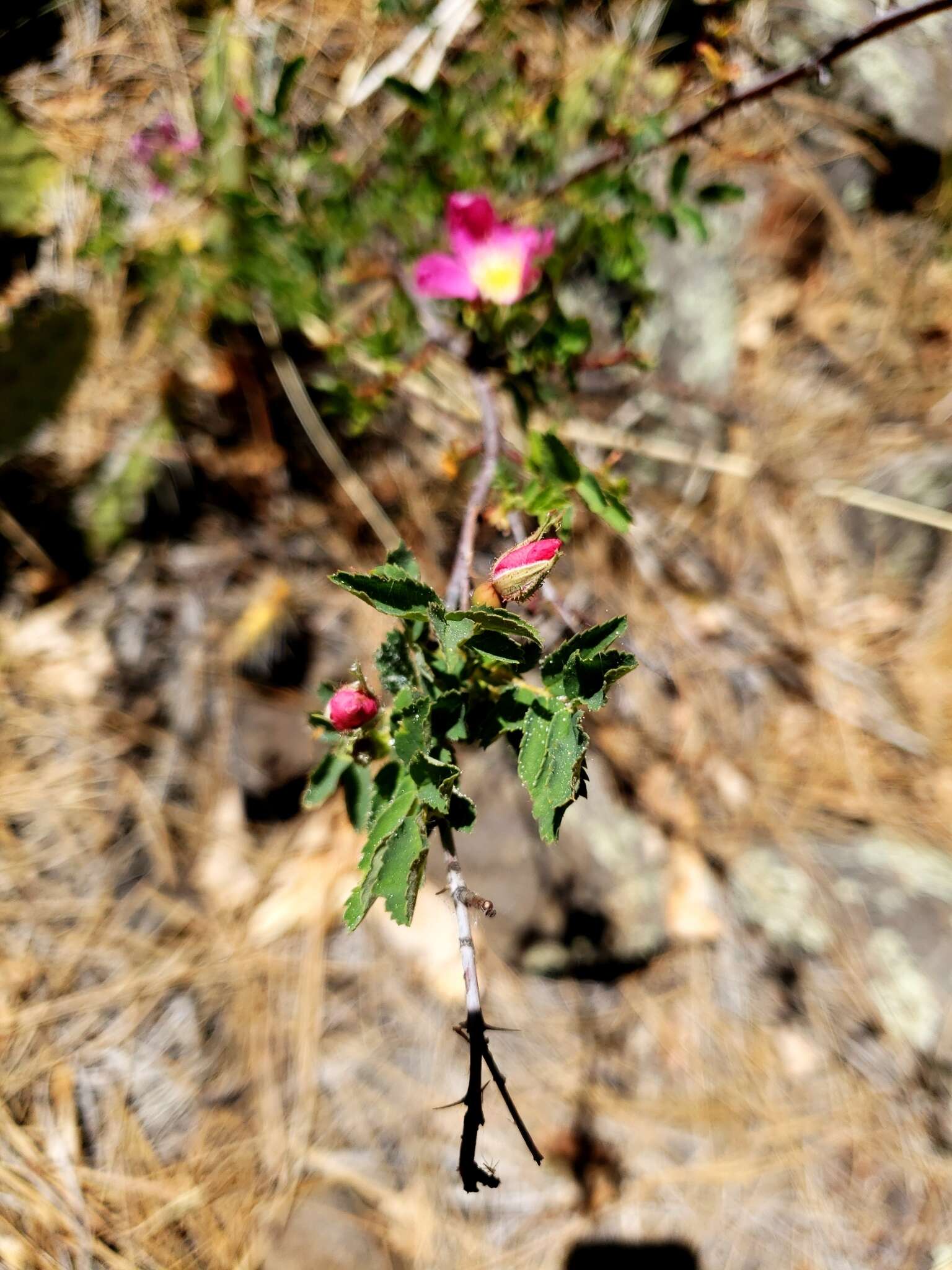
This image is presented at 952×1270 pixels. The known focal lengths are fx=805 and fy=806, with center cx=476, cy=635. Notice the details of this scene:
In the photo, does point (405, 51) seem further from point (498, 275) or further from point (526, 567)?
point (526, 567)

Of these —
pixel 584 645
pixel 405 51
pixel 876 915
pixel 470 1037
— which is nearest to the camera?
pixel 470 1037

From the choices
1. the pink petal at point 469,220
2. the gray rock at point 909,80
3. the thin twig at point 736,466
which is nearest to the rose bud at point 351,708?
the pink petal at point 469,220

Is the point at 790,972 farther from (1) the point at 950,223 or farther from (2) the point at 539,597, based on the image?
(1) the point at 950,223

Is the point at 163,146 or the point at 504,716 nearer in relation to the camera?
the point at 504,716

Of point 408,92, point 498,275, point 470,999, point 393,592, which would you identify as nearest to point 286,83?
point 408,92

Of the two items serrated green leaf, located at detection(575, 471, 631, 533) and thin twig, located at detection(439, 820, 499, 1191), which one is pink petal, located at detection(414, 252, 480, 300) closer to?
serrated green leaf, located at detection(575, 471, 631, 533)

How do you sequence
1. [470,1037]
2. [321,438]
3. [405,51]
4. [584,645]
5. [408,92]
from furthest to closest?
[321,438] < [405,51] < [408,92] < [584,645] < [470,1037]
